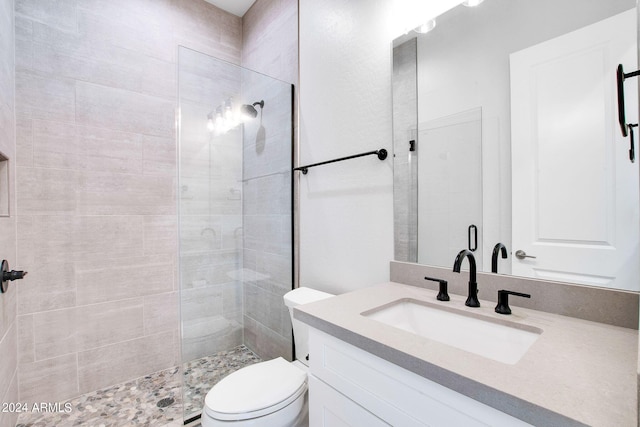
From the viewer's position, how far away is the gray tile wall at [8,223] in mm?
1355

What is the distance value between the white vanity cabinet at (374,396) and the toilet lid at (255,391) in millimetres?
279

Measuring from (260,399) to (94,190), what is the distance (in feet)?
5.54

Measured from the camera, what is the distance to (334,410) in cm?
88

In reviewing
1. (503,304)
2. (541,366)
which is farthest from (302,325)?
(541,366)

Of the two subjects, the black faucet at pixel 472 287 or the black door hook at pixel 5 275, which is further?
the black door hook at pixel 5 275

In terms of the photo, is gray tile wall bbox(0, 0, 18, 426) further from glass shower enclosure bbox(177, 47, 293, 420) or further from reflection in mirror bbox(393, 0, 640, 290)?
reflection in mirror bbox(393, 0, 640, 290)

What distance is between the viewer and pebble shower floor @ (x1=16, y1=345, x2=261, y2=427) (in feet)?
5.38

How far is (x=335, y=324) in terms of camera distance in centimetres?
85

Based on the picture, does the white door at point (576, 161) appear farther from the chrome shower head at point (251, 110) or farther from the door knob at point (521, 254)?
the chrome shower head at point (251, 110)

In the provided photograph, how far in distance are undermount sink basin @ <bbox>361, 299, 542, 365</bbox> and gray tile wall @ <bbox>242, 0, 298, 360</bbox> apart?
107 centimetres

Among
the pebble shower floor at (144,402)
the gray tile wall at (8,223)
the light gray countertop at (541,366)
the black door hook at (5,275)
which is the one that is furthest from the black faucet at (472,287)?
the gray tile wall at (8,223)

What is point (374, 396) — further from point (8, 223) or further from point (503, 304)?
point (8, 223)

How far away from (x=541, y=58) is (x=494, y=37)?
202mm

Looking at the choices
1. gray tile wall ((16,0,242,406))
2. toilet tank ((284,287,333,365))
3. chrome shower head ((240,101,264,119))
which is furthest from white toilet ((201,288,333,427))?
chrome shower head ((240,101,264,119))
